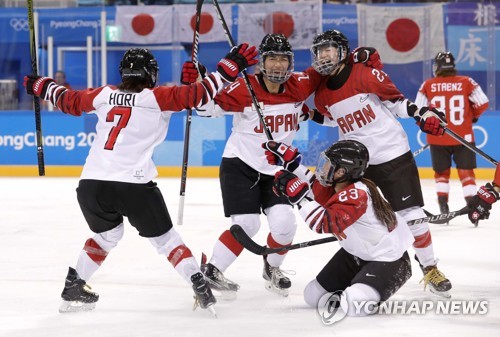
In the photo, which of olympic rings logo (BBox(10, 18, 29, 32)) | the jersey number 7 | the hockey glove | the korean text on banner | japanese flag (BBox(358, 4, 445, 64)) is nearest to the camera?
the jersey number 7

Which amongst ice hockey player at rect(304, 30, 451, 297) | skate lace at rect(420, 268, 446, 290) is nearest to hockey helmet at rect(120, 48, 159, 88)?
ice hockey player at rect(304, 30, 451, 297)

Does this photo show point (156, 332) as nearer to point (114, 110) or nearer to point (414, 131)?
point (114, 110)

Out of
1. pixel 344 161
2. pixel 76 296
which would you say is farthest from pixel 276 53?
pixel 76 296

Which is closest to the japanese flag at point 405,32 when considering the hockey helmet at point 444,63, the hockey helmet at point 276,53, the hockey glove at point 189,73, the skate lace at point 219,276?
the hockey helmet at point 444,63

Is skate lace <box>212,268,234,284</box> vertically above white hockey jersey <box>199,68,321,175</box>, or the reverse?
white hockey jersey <box>199,68,321,175</box>

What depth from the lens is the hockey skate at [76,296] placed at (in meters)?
3.46

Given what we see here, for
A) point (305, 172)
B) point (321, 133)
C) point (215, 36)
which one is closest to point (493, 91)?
point (321, 133)

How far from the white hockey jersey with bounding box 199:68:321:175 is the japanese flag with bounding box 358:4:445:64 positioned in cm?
577

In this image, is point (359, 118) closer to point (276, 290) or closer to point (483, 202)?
point (483, 202)

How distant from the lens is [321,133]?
30.2 ft

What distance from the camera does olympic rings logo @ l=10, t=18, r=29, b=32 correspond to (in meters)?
10.8

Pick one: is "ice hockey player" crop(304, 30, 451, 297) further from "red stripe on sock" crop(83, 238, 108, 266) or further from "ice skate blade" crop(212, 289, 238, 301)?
"red stripe on sock" crop(83, 238, 108, 266)

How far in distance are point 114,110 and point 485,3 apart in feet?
22.3

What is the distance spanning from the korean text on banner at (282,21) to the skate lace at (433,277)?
610 centimetres
